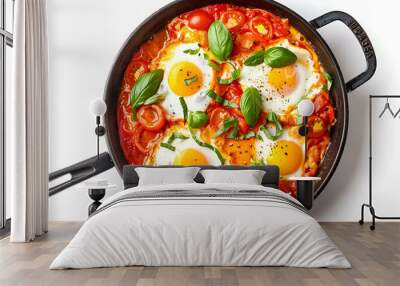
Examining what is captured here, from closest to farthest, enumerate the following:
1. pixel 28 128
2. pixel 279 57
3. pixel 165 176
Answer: pixel 28 128 → pixel 165 176 → pixel 279 57

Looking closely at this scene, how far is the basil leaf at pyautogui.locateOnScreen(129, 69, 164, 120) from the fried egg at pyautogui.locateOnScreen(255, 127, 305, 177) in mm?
1312

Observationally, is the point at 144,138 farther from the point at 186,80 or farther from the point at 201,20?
the point at 201,20

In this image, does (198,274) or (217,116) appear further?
(217,116)

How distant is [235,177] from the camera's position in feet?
20.7

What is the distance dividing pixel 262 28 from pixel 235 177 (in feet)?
5.85

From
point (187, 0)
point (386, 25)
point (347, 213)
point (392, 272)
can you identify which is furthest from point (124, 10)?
point (392, 272)

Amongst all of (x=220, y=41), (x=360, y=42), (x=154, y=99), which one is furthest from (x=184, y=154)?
(x=360, y=42)

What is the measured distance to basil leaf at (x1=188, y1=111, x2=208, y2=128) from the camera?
6855 millimetres

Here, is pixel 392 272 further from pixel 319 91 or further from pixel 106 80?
pixel 106 80

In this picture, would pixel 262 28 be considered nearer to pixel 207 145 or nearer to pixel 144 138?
pixel 207 145

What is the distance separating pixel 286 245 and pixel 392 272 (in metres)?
0.74

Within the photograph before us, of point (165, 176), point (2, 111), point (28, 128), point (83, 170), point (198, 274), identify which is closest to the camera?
point (198, 274)

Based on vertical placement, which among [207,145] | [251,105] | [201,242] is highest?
[251,105]

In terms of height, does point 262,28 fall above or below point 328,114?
above
